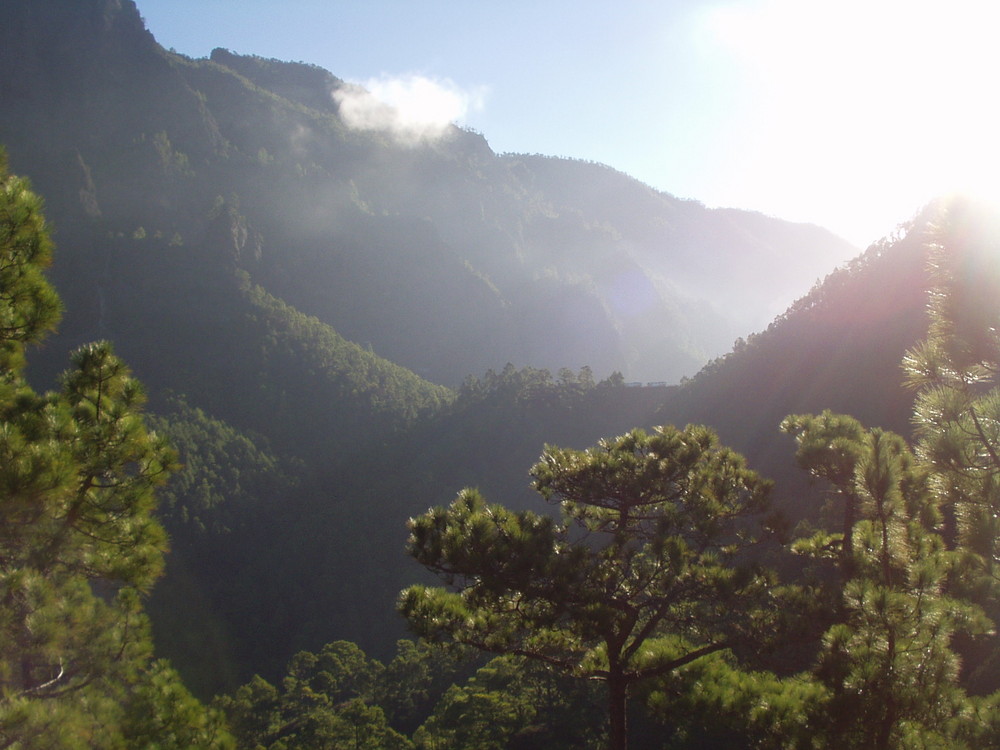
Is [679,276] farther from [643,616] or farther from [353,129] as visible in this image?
[643,616]

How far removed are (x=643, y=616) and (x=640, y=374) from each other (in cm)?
11048

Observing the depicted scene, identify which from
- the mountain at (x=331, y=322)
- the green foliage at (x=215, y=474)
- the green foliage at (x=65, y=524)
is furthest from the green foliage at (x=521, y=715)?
the green foliage at (x=215, y=474)

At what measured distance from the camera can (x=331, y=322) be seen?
109 m

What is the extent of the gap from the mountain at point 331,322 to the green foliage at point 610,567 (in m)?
4.72

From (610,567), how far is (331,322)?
108596 mm

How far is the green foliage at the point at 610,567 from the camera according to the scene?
4277 millimetres

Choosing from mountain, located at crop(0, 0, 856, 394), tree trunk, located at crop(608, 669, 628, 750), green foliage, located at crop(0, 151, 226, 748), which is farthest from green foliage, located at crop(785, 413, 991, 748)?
mountain, located at crop(0, 0, 856, 394)

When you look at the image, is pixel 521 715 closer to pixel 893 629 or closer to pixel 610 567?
pixel 610 567

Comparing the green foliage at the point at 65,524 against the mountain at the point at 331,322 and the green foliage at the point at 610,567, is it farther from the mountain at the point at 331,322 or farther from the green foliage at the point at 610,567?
the mountain at the point at 331,322

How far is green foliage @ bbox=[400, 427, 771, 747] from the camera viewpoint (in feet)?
14.0

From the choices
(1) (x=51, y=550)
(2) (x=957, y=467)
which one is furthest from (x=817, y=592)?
(1) (x=51, y=550)

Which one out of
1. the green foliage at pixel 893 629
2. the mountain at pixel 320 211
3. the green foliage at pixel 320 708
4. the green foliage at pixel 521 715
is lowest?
the green foliage at pixel 320 708

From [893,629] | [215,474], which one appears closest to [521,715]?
[893,629]

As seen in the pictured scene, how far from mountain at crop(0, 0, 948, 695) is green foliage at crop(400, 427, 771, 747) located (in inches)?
186
